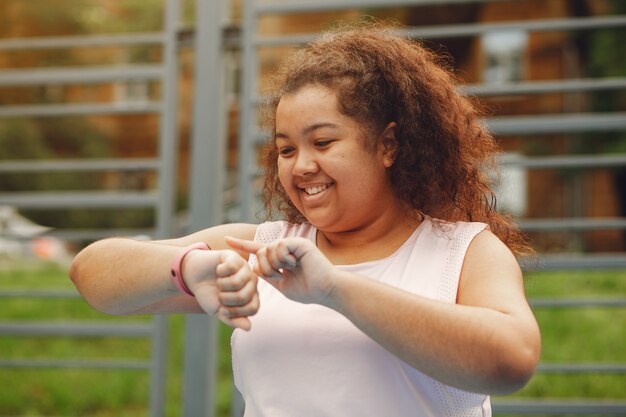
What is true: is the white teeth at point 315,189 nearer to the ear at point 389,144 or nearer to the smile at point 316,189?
the smile at point 316,189

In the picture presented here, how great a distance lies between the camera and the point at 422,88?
1.88 metres

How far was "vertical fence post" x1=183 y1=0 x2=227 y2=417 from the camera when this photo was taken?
11.6ft

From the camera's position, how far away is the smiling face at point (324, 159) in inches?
67.5

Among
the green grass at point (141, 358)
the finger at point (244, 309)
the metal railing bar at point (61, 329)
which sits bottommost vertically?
the green grass at point (141, 358)

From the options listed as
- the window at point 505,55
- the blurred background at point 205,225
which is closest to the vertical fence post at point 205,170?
the blurred background at point 205,225

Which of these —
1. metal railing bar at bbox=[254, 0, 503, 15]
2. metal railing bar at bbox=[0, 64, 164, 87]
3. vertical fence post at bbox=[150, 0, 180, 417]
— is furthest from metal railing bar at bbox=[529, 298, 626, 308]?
metal railing bar at bbox=[0, 64, 164, 87]

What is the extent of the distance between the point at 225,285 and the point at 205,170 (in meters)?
2.17

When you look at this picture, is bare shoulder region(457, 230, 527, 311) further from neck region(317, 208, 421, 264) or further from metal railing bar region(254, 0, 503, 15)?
metal railing bar region(254, 0, 503, 15)

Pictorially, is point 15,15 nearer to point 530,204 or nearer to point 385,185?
point 530,204

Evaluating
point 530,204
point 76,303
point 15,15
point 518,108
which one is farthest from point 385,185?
point 530,204

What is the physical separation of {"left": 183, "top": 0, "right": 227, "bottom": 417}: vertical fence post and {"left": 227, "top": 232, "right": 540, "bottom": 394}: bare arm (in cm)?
210

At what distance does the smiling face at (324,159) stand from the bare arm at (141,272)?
0.22m

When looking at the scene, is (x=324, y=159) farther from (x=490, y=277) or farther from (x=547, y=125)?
(x=547, y=125)

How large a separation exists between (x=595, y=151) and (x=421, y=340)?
38.1 feet
